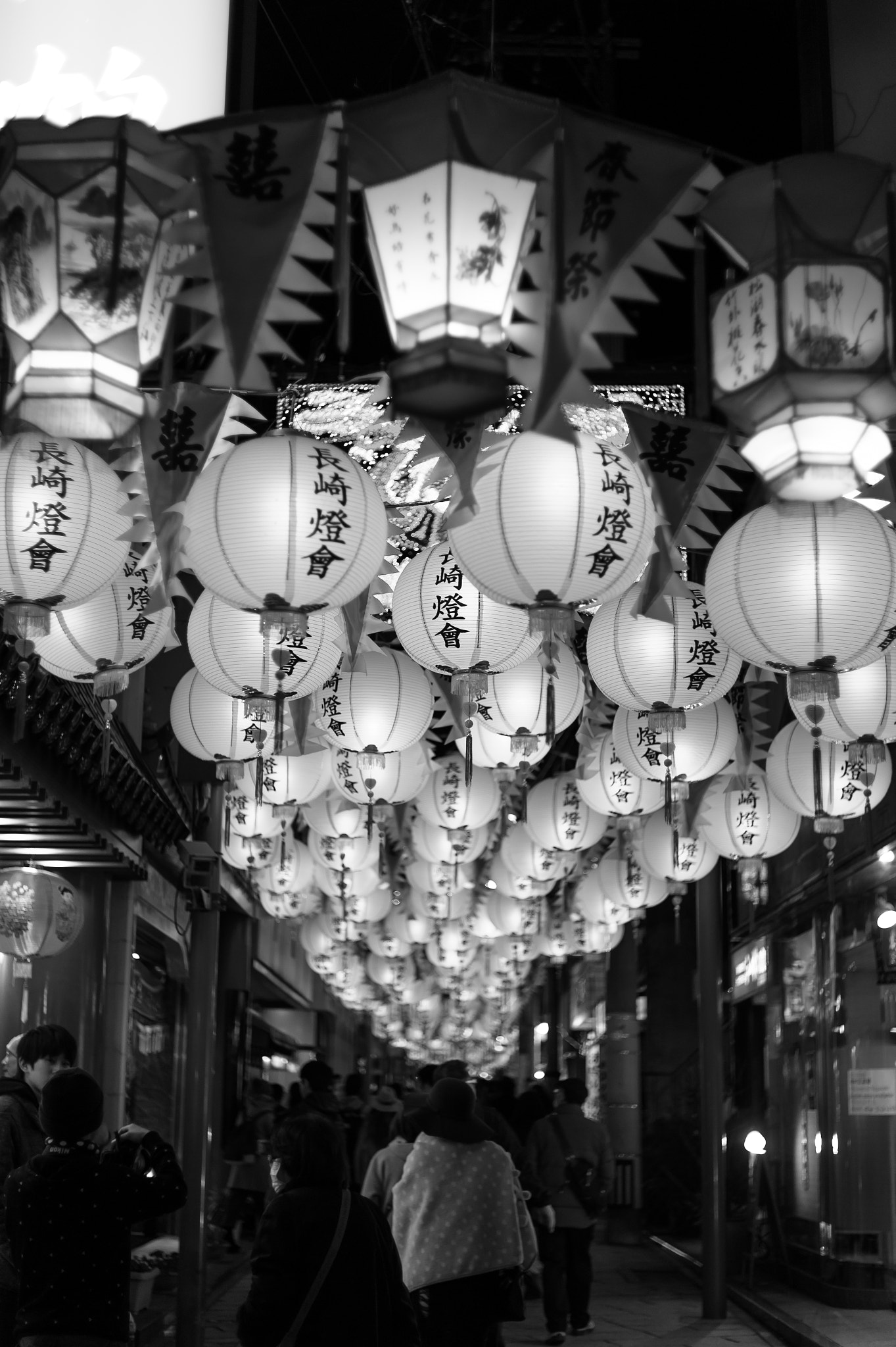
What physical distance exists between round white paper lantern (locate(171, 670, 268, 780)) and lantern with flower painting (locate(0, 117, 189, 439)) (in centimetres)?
431

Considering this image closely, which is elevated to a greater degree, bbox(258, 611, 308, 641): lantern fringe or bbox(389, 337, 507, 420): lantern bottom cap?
bbox(389, 337, 507, 420): lantern bottom cap

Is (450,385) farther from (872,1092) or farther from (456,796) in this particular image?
(872,1092)

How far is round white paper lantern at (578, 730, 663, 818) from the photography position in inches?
447

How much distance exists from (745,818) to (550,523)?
6.55 m

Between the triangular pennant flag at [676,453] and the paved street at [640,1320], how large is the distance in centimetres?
864

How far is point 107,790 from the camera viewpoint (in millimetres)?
9758

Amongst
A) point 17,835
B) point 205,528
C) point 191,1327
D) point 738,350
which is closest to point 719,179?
point 738,350

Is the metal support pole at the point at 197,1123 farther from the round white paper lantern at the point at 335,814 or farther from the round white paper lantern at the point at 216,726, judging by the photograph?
the round white paper lantern at the point at 216,726

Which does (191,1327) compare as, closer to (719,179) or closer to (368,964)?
(719,179)

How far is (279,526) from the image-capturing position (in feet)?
19.0

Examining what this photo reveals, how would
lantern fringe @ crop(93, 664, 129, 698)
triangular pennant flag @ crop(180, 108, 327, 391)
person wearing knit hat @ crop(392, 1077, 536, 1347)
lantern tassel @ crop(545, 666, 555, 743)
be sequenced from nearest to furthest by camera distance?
triangular pennant flag @ crop(180, 108, 327, 391), lantern tassel @ crop(545, 666, 555, 743), lantern fringe @ crop(93, 664, 129, 698), person wearing knit hat @ crop(392, 1077, 536, 1347)

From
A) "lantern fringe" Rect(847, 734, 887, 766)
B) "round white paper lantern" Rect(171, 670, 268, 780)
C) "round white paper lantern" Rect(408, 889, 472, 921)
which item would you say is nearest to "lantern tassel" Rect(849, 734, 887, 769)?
"lantern fringe" Rect(847, 734, 887, 766)

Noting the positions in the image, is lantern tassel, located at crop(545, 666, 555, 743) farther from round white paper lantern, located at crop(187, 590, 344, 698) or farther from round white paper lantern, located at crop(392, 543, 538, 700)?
round white paper lantern, located at crop(187, 590, 344, 698)

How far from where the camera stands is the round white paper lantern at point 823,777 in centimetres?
962
